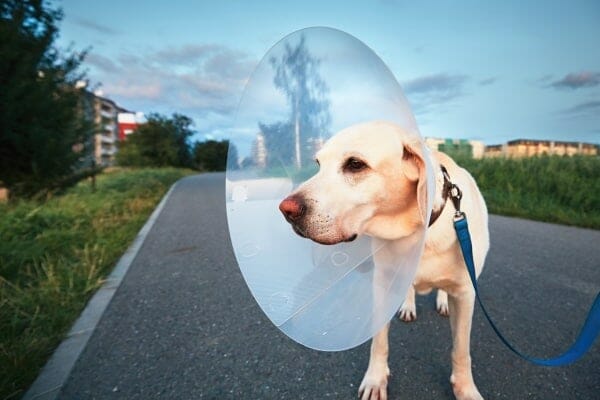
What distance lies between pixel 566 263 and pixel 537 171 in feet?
16.8

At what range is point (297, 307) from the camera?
4.65 feet

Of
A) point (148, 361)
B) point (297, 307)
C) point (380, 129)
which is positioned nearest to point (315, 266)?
point (297, 307)

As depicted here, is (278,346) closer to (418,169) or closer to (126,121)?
(418,169)

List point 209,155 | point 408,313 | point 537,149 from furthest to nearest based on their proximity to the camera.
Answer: point 209,155 < point 537,149 < point 408,313

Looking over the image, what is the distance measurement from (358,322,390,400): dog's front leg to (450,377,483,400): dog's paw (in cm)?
30

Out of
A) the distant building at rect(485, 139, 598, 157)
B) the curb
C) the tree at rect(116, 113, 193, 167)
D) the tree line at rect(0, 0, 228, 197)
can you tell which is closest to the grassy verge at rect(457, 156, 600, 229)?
the distant building at rect(485, 139, 598, 157)

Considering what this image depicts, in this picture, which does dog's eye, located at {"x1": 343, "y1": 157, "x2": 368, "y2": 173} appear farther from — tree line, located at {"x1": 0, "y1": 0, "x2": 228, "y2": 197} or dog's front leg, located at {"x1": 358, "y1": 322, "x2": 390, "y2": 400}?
tree line, located at {"x1": 0, "y1": 0, "x2": 228, "y2": 197}

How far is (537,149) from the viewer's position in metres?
10.3

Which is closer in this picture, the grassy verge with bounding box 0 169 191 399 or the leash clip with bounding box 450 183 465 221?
the leash clip with bounding box 450 183 465 221

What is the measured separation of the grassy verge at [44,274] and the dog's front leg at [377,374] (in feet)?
5.18

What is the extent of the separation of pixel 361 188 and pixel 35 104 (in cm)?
631

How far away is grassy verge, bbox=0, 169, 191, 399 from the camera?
1787mm

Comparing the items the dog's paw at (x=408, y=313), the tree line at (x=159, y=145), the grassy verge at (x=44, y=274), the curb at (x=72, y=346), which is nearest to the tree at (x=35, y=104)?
the grassy verge at (x=44, y=274)

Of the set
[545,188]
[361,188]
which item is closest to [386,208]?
[361,188]
